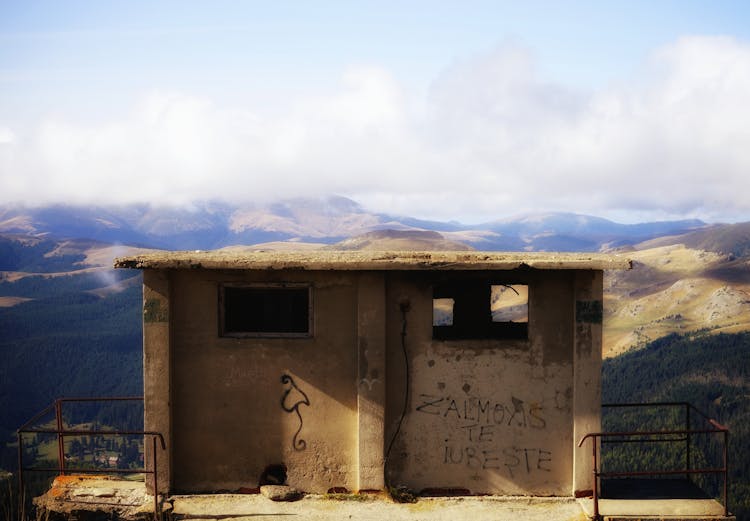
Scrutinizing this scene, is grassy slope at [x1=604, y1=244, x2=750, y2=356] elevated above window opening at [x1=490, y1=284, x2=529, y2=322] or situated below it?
above

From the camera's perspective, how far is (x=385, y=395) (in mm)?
10133

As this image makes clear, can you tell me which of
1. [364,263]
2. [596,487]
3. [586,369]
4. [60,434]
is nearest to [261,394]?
[364,263]

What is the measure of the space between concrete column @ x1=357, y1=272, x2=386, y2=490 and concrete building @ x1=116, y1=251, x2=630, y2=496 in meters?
0.02

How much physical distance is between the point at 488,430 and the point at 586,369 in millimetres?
1632

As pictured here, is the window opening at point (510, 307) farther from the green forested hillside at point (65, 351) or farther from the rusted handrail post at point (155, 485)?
the rusted handrail post at point (155, 485)

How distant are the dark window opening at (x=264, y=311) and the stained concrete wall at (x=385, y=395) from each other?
0.18m

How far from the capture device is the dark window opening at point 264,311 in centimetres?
1034

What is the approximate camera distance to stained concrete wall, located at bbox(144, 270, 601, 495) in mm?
10141

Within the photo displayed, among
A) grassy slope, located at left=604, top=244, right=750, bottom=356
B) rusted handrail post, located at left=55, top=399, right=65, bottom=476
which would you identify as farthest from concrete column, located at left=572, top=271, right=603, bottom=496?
grassy slope, located at left=604, top=244, right=750, bottom=356

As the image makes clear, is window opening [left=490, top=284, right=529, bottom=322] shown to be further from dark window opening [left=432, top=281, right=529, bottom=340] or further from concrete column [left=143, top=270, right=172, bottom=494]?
concrete column [left=143, top=270, right=172, bottom=494]

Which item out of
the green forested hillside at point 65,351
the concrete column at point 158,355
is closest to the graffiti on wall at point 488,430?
the concrete column at point 158,355

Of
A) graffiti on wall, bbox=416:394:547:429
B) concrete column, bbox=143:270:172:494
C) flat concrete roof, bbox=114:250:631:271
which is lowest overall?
graffiti on wall, bbox=416:394:547:429

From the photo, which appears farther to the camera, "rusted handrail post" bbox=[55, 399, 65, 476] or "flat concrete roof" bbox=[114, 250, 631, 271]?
"rusted handrail post" bbox=[55, 399, 65, 476]

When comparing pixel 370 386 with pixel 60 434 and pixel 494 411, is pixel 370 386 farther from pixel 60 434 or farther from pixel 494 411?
pixel 60 434
